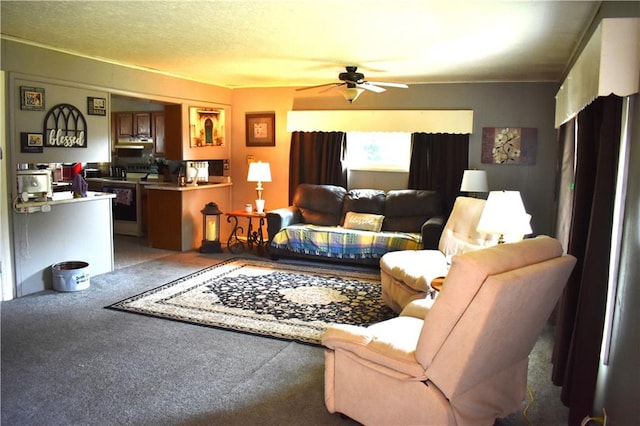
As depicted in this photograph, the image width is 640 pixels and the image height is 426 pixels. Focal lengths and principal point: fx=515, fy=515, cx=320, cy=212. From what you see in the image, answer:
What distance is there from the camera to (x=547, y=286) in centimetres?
229

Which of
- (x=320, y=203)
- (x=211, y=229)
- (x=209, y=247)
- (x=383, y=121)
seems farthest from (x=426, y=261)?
(x=211, y=229)

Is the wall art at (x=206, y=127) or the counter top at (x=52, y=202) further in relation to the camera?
the wall art at (x=206, y=127)

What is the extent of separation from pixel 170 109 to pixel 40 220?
2.54 meters

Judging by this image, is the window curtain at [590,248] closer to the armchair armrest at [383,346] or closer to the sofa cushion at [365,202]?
the armchair armrest at [383,346]

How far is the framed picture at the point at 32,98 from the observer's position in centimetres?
465

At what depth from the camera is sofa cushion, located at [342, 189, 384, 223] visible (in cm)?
646

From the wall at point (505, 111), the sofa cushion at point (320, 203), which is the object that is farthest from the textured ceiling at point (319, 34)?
the sofa cushion at point (320, 203)

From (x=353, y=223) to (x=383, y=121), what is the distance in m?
1.43

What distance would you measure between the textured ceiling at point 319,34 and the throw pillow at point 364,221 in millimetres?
1698

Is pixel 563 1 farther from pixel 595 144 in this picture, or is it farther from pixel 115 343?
pixel 115 343

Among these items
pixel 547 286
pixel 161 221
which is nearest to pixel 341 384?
pixel 547 286

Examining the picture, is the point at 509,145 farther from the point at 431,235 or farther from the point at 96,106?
the point at 96,106

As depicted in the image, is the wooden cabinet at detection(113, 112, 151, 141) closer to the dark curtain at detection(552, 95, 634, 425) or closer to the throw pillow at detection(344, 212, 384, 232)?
the throw pillow at detection(344, 212, 384, 232)

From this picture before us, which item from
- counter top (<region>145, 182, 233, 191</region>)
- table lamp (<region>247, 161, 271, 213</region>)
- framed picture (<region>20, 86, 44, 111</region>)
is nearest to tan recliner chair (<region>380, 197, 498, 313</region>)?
table lamp (<region>247, 161, 271, 213</region>)
